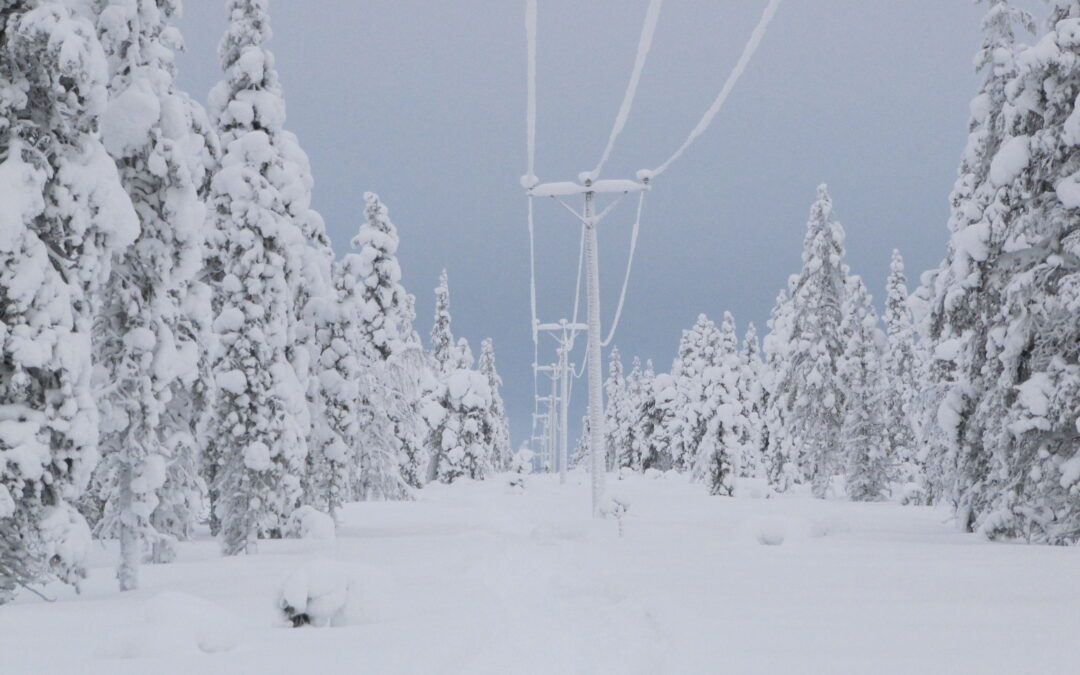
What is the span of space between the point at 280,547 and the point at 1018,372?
647 inches

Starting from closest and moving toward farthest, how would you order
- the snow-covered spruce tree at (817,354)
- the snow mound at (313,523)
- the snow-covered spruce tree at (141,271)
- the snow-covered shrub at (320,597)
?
1. the snow-covered shrub at (320,597)
2. the snow-covered spruce tree at (141,271)
3. the snow mound at (313,523)
4. the snow-covered spruce tree at (817,354)

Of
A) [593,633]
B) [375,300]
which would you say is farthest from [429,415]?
[593,633]

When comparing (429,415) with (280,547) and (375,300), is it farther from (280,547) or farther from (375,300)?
(280,547)

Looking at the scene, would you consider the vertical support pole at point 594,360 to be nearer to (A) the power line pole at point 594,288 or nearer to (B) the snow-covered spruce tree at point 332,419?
(A) the power line pole at point 594,288

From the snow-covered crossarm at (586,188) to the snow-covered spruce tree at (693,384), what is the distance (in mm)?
22559

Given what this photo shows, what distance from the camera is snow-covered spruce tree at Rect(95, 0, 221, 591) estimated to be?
1264 cm

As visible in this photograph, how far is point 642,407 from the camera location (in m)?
84.1

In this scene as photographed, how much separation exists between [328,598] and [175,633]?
1664 mm

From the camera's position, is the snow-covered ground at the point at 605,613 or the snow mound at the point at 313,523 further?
the snow mound at the point at 313,523

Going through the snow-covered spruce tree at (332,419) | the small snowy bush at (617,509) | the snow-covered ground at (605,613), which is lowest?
the snow-covered ground at (605,613)

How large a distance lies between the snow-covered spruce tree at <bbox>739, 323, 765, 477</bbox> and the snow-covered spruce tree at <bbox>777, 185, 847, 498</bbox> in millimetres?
8890

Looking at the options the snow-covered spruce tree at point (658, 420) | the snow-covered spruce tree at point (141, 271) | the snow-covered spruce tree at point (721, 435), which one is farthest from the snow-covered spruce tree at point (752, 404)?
the snow-covered spruce tree at point (141, 271)

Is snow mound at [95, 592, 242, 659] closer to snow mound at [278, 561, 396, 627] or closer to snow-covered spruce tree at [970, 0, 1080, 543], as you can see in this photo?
snow mound at [278, 561, 396, 627]

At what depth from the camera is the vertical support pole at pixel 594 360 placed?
21.2 metres
